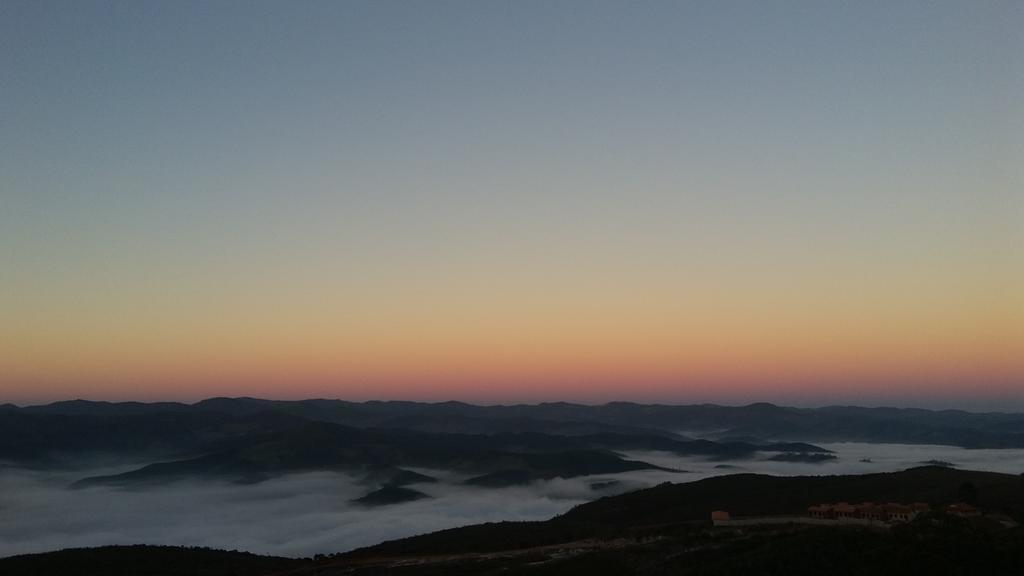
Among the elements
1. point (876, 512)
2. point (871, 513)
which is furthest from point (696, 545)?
point (876, 512)

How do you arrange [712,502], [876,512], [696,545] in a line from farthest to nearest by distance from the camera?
[712,502]
[876,512]
[696,545]

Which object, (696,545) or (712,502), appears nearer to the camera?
(696,545)

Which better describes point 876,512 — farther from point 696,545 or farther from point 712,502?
point 712,502

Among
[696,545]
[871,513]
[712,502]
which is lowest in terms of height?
[712,502]

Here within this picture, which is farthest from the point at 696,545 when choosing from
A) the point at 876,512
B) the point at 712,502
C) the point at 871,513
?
the point at 712,502

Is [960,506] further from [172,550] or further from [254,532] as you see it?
[254,532]

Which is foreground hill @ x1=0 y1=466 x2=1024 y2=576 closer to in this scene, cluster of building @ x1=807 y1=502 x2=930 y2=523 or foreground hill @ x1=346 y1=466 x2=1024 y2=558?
foreground hill @ x1=346 y1=466 x2=1024 y2=558

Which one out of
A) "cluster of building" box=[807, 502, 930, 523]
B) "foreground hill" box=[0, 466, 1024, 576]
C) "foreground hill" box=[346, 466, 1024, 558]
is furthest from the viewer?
"foreground hill" box=[346, 466, 1024, 558]

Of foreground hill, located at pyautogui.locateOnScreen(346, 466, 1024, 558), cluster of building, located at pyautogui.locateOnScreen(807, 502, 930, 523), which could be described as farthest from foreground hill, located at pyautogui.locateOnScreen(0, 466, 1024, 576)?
cluster of building, located at pyautogui.locateOnScreen(807, 502, 930, 523)

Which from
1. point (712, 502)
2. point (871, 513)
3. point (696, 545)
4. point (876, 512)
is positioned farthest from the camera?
point (712, 502)

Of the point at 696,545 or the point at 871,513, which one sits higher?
the point at 871,513

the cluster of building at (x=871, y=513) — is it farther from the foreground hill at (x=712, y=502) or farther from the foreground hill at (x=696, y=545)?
the foreground hill at (x=712, y=502)

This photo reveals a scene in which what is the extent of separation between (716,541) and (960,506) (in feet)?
77.8

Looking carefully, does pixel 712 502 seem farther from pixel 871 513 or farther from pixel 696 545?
pixel 696 545
